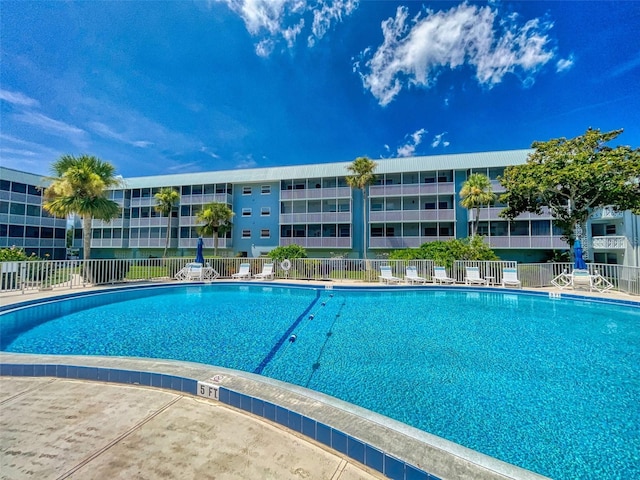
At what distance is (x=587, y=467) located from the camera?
2475mm

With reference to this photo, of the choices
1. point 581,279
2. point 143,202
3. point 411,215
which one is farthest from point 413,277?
point 143,202

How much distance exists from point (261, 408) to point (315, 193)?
2465 centimetres

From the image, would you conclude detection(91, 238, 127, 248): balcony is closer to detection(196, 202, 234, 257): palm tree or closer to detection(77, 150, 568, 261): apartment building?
detection(77, 150, 568, 261): apartment building

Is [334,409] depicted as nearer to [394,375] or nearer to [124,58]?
[394,375]

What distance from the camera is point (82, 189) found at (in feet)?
42.6

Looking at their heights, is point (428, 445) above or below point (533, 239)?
below

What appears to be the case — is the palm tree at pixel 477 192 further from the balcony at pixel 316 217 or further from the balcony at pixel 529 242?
the balcony at pixel 316 217

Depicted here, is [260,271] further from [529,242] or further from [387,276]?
[529,242]

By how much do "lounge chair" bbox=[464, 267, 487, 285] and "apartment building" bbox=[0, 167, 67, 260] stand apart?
36270 mm

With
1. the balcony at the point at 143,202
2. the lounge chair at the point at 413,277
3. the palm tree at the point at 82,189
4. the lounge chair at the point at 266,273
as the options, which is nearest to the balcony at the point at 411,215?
the lounge chair at the point at 413,277

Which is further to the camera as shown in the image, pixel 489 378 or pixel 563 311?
pixel 563 311

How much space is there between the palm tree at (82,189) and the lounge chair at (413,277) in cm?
1573

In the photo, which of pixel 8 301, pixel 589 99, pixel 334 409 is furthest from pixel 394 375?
pixel 589 99

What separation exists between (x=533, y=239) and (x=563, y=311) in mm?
15690
